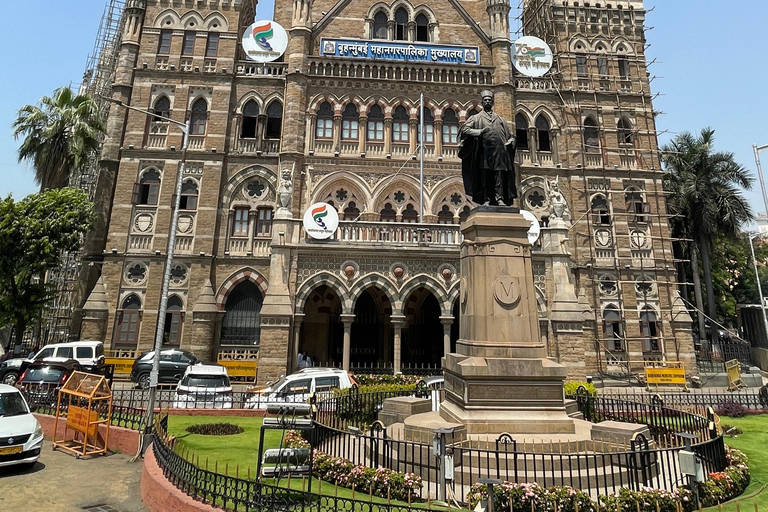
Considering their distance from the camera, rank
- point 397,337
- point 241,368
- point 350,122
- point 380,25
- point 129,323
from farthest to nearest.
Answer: point 380,25
point 350,122
point 129,323
point 241,368
point 397,337

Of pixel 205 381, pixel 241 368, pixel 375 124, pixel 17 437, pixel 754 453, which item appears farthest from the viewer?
pixel 375 124

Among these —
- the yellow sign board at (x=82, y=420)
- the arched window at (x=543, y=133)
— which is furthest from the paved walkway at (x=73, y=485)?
the arched window at (x=543, y=133)

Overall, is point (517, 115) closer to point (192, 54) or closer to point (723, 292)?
point (192, 54)

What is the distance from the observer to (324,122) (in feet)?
84.4

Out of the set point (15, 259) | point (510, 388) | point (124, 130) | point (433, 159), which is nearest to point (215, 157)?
point (124, 130)

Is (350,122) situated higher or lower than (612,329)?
higher

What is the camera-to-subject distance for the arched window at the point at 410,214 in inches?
1001

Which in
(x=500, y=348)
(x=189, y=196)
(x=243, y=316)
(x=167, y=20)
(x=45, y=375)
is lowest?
(x=45, y=375)

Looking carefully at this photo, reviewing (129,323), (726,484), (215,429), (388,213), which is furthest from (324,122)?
(726,484)

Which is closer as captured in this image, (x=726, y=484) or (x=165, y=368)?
(x=726, y=484)

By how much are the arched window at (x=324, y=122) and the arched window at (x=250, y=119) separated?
12.5ft

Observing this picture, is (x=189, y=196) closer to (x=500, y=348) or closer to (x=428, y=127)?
(x=428, y=127)

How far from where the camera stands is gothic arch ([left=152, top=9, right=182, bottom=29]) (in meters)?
26.5

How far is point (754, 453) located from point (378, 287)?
14003 mm
